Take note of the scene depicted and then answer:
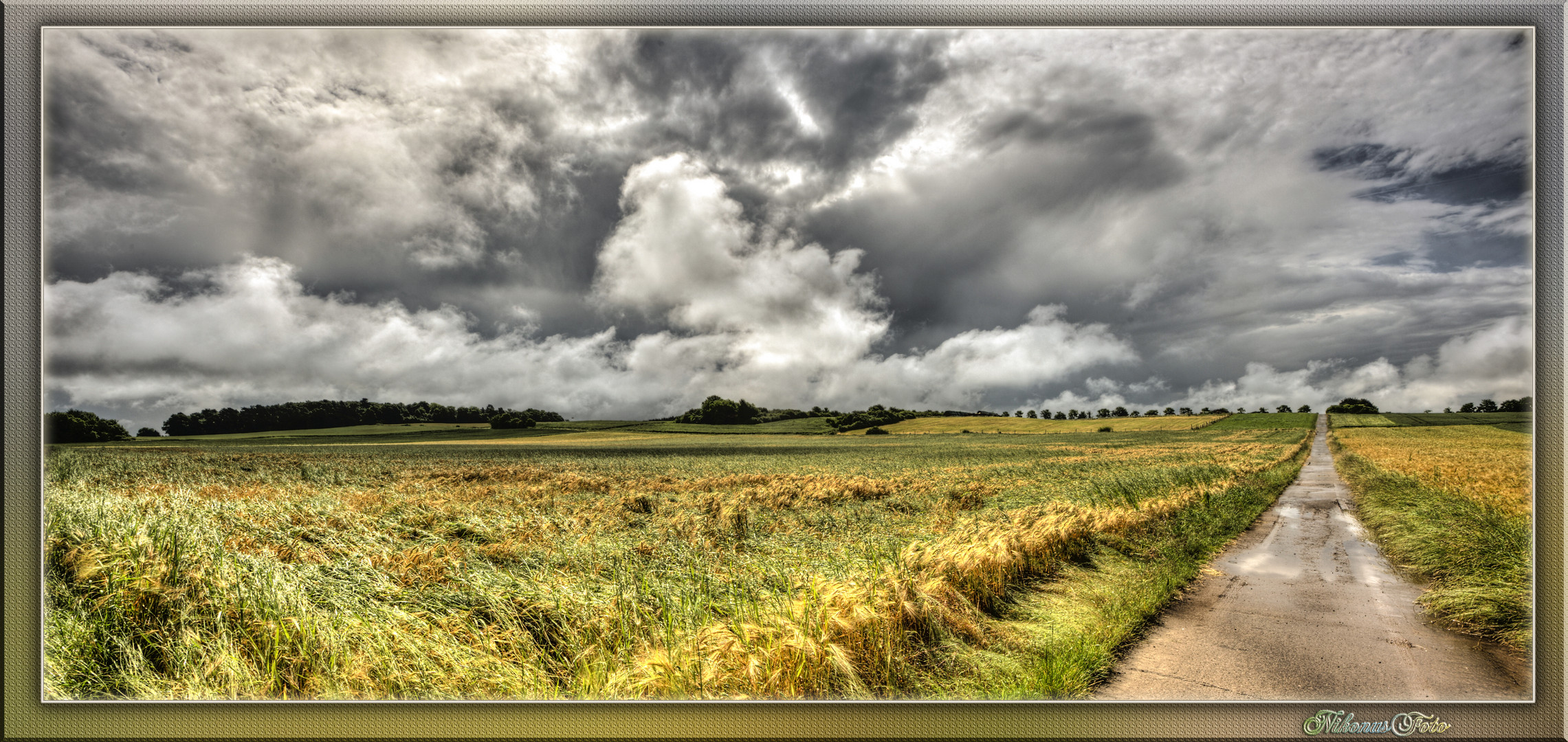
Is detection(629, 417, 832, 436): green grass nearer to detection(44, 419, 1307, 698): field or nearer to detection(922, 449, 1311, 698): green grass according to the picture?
detection(44, 419, 1307, 698): field

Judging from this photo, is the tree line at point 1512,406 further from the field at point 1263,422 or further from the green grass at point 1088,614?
the field at point 1263,422

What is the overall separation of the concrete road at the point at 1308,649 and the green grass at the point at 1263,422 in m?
64.4

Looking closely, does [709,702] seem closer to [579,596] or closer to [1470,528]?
[579,596]

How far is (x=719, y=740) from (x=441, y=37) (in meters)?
6.37

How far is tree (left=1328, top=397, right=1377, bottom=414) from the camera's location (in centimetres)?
695

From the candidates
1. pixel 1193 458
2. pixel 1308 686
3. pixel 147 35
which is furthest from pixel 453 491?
pixel 1193 458

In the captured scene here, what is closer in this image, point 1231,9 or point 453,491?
point 1231,9

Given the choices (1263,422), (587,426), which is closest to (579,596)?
(587,426)

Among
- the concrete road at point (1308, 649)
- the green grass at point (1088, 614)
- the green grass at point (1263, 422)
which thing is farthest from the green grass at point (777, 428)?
the green grass at point (1263, 422)

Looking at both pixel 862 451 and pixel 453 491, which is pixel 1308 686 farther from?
pixel 862 451

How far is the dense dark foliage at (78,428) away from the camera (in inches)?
169

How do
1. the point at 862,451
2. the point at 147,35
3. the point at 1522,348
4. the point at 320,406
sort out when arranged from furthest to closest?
1. the point at 862,451
2. the point at 320,406
3. the point at 147,35
4. the point at 1522,348

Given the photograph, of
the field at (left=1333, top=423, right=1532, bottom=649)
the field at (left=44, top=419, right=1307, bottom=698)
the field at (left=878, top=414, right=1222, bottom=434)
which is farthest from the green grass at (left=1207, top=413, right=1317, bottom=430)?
the field at (left=44, top=419, right=1307, bottom=698)

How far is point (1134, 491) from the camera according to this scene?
11625 millimetres
